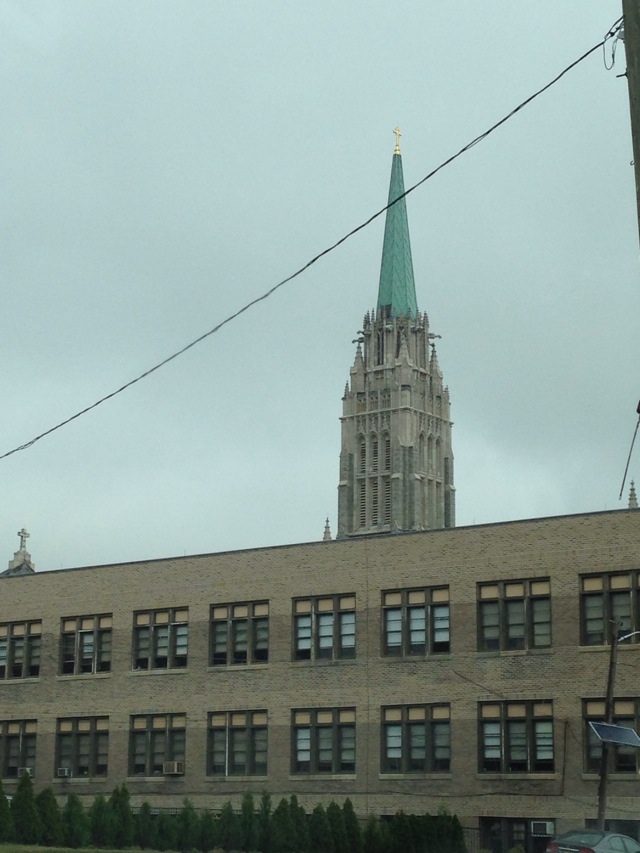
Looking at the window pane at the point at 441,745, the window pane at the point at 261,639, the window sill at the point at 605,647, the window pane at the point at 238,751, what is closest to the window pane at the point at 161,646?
the window pane at the point at 261,639

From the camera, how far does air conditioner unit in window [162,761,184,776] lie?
50000mm

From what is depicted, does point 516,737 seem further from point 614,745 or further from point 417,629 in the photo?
point 417,629

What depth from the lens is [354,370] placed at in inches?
6658

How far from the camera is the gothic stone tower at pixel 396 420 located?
160875 millimetres

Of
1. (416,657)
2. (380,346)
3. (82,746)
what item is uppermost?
(380,346)

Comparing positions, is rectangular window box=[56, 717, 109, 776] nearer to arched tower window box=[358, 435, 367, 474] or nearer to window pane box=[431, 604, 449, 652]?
window pane box=[431, 604, 449, 652]

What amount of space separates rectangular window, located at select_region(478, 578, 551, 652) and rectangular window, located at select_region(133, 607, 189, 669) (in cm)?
1194

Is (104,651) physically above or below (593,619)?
below

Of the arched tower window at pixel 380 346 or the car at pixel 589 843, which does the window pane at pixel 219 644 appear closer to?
the car at pixel 589 843

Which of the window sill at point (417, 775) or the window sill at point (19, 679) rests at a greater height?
the window sill at point (19, 679)

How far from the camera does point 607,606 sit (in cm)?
4347

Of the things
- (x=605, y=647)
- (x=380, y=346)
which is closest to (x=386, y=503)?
(x=380, y=346)

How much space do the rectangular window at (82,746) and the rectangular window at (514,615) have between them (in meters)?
15.9

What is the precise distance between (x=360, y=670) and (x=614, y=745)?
30.8 feet
